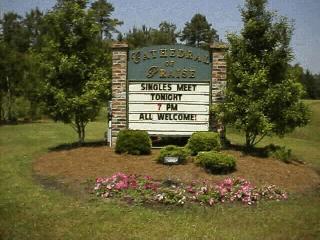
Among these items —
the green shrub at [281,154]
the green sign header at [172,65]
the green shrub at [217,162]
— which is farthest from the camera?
the green sign header at [172,65]

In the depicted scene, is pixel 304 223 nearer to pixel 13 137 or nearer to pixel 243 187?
pixel 243 187

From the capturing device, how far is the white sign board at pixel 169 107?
16.6m

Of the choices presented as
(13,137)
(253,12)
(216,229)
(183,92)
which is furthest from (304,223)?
(13,137)

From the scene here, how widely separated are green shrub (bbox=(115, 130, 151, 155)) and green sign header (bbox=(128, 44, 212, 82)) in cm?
229

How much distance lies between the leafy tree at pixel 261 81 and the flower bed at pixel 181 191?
389 centimetres

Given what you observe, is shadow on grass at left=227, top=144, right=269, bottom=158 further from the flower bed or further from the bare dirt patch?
the flower bed

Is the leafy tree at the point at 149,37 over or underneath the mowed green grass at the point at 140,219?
over

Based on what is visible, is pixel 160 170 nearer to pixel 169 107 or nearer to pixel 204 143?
pixel 204 143

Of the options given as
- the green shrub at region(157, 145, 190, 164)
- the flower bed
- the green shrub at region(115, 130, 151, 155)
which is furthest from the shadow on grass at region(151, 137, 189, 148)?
the flower bed

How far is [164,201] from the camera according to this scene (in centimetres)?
1066

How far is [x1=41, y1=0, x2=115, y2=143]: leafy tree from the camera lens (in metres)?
17.9

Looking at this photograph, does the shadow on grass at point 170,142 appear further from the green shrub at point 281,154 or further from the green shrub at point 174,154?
the green shrub at point 281,154

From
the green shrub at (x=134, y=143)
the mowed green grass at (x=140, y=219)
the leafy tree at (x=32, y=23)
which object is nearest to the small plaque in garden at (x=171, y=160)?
the green shrub at (x=134, y=143)

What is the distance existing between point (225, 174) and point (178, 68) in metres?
5.13
